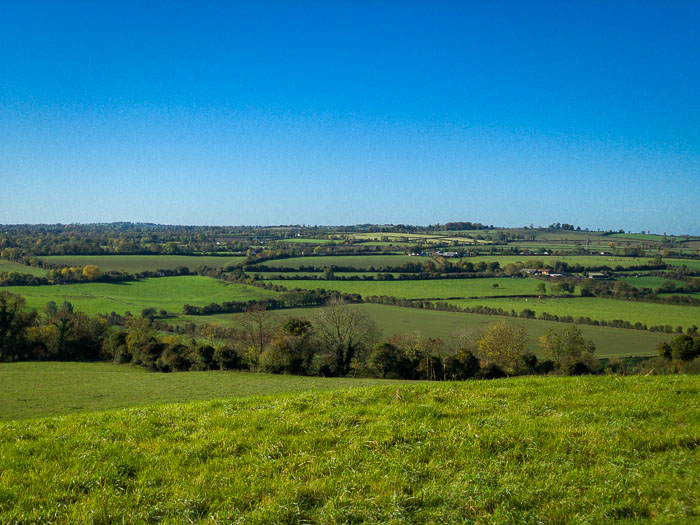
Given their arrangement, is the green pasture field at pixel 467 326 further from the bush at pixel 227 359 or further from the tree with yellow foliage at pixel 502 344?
the bush at pixel 227 359

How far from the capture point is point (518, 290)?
9356cm

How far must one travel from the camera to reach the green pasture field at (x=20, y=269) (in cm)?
9625

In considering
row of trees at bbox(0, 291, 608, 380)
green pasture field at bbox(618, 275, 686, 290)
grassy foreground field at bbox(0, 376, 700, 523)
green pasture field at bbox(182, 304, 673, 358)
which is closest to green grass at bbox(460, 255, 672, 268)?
green pasture field at bbox(618, 275, 686, 290)

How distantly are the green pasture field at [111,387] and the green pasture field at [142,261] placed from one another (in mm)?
68312

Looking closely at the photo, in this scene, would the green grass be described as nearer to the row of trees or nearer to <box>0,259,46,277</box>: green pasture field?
the row of trees

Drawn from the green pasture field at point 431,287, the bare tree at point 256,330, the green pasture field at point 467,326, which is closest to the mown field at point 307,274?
the green pasture field at point 431,287

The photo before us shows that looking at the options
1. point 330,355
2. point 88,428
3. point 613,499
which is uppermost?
point 613,499

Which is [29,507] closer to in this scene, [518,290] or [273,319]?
[273,319]

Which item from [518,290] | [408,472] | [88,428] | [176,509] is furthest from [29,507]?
[518,290]

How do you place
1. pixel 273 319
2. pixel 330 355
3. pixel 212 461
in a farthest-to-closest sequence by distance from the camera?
1. pixel 273 319
2. pixel 330 355
3. pixel 212 461

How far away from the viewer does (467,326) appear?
67.4 meters

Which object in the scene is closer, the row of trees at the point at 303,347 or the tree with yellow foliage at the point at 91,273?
the row of trees at the point at 303,347

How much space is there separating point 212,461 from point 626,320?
3063 inches

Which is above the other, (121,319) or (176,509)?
(176,509)
